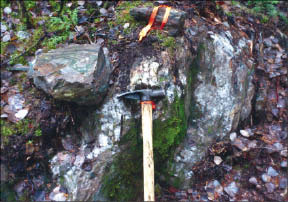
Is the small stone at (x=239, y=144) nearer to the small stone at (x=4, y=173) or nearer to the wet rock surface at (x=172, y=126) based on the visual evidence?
the wet rock surface at (x=172, y=126)

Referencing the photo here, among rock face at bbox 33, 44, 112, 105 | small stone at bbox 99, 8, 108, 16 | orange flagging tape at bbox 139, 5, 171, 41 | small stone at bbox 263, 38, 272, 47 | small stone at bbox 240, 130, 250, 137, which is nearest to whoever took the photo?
rock face at bbox 33, 44, 112, 105

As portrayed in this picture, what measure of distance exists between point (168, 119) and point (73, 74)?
4.35ft

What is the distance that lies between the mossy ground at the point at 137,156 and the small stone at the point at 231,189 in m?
0.90

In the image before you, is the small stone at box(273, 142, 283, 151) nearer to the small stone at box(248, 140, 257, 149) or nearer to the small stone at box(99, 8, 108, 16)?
the small stone at box(248, 140, 257, 149)

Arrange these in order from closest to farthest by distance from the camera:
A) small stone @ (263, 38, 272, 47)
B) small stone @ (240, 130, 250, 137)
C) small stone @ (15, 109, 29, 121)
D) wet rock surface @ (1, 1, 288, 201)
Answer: small stone @ (15, 109, 29, 121), wet rock surface @ (1, 1, 288, 201), small stone @ (240, 130, 250, 137), small stone @ (263, 38, 272, 47)

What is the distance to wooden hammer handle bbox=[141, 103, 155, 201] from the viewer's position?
254cm

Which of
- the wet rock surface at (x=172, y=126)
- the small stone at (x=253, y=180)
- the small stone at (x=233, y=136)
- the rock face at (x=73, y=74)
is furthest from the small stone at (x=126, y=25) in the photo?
the small stone at (x=253, y=180)

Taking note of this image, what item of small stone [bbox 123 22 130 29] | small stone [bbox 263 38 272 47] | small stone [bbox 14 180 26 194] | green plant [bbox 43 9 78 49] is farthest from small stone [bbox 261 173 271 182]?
green plant [bbox 43 9 78 49]

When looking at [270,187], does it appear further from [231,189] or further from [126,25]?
[126,25]

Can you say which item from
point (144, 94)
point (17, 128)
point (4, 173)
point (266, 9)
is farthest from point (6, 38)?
point (266, 9)

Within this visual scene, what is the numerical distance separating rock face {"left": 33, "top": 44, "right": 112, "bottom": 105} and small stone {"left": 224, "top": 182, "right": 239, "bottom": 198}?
2.16 metres

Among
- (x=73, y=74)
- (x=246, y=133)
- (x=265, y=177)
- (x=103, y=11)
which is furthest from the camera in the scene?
(x=246, y=133)

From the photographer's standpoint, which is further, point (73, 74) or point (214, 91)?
point (214, 91)

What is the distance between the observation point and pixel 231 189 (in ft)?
10.6
